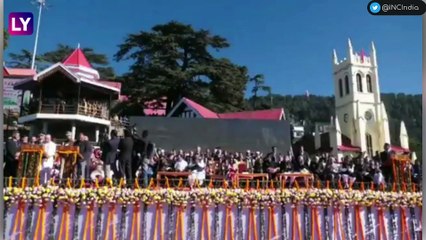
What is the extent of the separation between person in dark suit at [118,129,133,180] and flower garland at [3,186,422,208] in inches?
46.3

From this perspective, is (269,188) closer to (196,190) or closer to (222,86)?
(196,190)

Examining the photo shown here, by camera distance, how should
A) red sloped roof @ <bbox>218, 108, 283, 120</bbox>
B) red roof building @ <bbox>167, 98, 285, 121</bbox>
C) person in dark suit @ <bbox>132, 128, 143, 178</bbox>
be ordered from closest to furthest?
1. person in dark suit @ <bbox>132, 128, 143, 178</bbox>
2. red sloped roof @ <bbox>218, 108, 283, 120</bbox>
3. red roof building @ <bbox>167, 98, 285, 121</bbox>

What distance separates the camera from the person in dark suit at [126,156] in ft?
15.9

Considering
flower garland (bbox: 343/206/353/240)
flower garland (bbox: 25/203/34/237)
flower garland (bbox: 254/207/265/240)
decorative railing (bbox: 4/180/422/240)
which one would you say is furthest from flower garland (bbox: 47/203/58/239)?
flower garland (bbox: 343/206/353/240)

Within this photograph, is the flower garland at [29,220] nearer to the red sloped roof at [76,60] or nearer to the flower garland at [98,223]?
Answer: the flower garland at [98,223]

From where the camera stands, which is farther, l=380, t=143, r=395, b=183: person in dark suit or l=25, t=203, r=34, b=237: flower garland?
l=380, t=143, r=395, b=183: person in dark suit

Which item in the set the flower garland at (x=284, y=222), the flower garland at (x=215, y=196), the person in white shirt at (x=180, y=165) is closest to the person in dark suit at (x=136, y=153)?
the person in white shirt at (x=180, y=165)

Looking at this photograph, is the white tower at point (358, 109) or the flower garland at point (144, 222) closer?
the flower garland at point (144, 222)

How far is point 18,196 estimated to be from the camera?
342 cm

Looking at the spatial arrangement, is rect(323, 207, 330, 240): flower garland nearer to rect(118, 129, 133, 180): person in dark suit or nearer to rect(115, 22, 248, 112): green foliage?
rect(118, 129, 133, 180): person in dark suit

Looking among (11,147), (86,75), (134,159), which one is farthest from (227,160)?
(86,75)

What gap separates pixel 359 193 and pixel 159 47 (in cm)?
1078

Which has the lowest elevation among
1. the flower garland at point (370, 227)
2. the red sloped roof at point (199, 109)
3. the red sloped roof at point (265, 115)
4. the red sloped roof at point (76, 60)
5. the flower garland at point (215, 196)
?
the flower garland at point (370, 227)

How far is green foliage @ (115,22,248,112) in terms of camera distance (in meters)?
13.5
